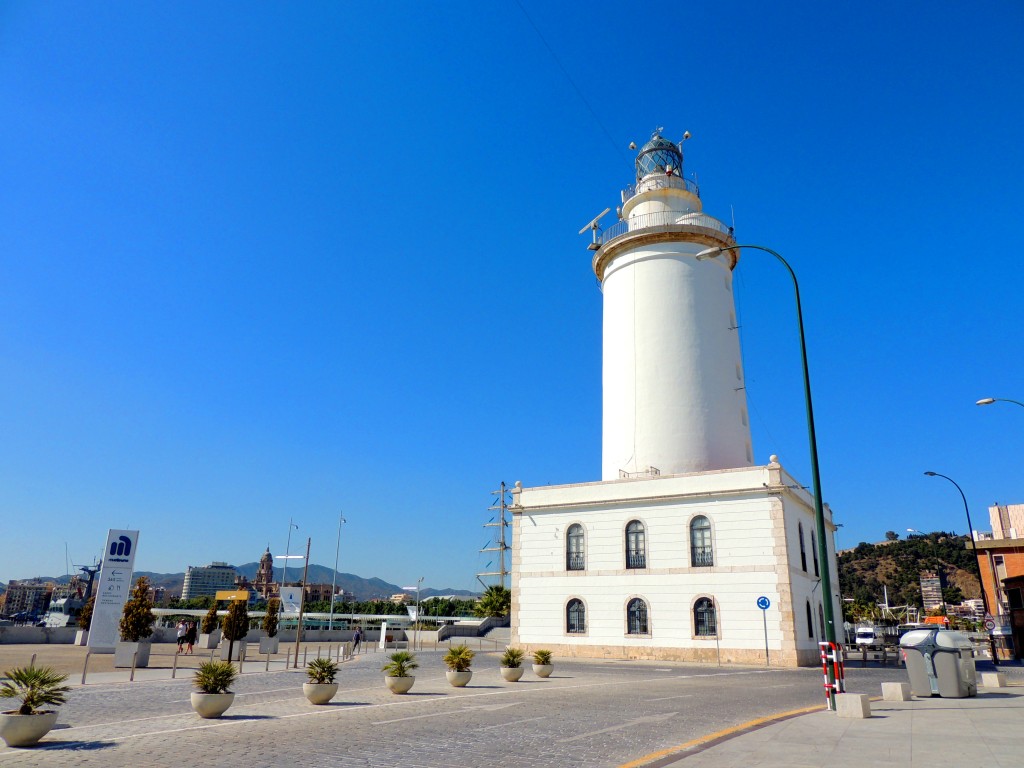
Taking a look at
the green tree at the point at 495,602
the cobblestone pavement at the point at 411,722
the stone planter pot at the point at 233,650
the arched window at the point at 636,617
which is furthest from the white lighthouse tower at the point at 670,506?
the green tree at the point at 495,602

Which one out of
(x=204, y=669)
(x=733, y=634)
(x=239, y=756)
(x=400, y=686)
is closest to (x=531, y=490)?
(x=733, y=634)

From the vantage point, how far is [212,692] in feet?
39.3

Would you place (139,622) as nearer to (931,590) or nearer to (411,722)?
(411,722)

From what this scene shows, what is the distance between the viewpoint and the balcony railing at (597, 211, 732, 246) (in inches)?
1481

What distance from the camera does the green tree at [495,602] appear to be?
59.6m

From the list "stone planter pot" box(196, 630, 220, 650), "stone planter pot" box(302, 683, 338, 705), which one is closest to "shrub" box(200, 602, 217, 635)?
"stone planter pot" box(196, 630, 220, 650)

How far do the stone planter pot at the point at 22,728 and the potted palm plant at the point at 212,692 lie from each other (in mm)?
2706

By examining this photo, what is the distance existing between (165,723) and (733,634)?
23613mm

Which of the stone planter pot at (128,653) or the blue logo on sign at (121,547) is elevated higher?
the blue logo on sign at (121,547)

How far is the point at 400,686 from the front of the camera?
52.9ft

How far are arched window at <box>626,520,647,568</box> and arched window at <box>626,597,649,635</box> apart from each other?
1.63 m

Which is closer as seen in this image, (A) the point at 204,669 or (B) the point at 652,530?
(A) the point at 204,669

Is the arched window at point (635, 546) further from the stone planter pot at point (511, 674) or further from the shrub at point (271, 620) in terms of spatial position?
the shrub at point (271, 620)

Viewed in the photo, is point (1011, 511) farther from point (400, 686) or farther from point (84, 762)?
point (84, 762)
